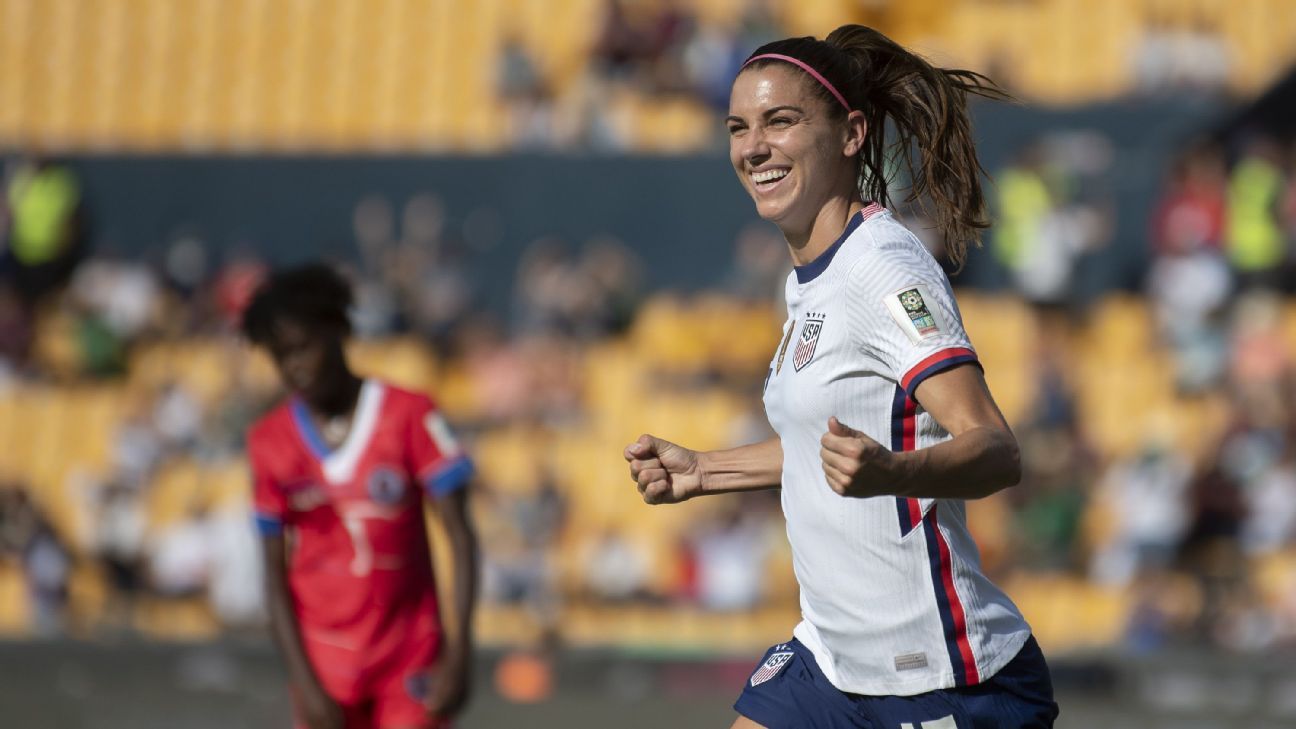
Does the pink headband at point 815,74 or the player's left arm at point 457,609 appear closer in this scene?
the pink headband at point 815,74

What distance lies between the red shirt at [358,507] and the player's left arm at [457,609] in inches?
2.7

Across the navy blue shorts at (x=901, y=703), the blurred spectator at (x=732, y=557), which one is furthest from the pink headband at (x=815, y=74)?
the blurred spectator at (x=732, y=557)

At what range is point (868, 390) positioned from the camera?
3783mm

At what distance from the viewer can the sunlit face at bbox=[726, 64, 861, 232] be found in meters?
3.99

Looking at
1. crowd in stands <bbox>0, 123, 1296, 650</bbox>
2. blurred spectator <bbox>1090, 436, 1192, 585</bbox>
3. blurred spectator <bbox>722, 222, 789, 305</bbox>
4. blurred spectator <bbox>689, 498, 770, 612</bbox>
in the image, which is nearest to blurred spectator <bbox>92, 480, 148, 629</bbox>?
crowd in stands <bbox>0, 123, 1296, 650</bbox>

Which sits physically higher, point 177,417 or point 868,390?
point 177,417

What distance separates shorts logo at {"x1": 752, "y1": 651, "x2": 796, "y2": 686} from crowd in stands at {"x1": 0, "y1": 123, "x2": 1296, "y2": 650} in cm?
836

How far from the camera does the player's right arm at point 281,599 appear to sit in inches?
231

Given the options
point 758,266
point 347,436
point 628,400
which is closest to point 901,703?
point 347,436

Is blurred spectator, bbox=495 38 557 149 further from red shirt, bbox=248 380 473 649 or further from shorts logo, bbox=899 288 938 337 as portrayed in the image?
shorts logo, bbox=899 288 938 337

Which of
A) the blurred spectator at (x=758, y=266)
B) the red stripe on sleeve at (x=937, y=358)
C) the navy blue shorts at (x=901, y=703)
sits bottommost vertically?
the navy blue shorts at (x=901, y=703)

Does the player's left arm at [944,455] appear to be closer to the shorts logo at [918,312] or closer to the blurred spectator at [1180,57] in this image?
the shorts logo at [918,312]

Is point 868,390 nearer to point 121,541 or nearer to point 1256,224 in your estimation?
point 1256,224

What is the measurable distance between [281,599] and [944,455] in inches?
125
